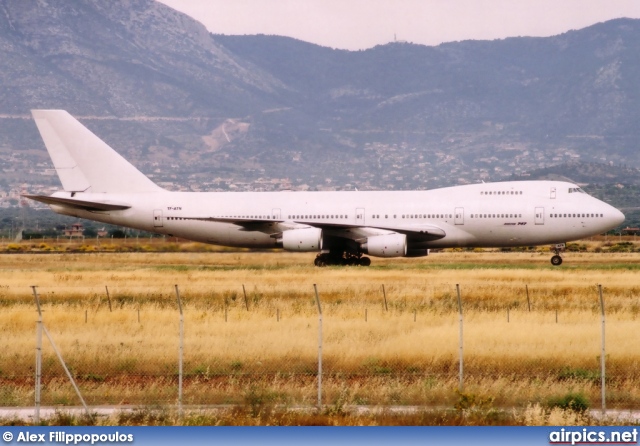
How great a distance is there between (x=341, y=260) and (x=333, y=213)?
2.16 meters

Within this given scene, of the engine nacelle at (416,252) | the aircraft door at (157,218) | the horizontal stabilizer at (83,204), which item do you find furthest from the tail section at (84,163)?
the engine nacelle at (416,252)

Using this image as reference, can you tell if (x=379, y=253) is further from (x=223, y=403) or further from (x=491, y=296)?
(x=223, y=403)

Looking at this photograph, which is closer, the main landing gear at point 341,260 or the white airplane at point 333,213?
the white airplane at point 333,213

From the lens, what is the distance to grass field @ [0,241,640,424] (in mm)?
20531

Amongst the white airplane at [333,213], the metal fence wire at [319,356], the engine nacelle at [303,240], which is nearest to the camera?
the metal fence wire at [319,356]

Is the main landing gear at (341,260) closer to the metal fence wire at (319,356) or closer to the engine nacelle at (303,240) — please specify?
the engine nacelle at (303,240)

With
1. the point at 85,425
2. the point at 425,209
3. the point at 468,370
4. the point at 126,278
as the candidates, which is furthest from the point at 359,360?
the point at 425,209

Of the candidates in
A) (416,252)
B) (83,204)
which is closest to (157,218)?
(83,204)

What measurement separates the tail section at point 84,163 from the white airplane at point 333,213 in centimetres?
5

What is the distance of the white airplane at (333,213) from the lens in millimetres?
50125

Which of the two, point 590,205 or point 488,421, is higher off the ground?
point 590,205

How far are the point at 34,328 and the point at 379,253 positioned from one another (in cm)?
2198

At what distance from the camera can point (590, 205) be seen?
5078cm

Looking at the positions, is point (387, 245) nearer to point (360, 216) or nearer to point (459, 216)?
point (360, 216)
